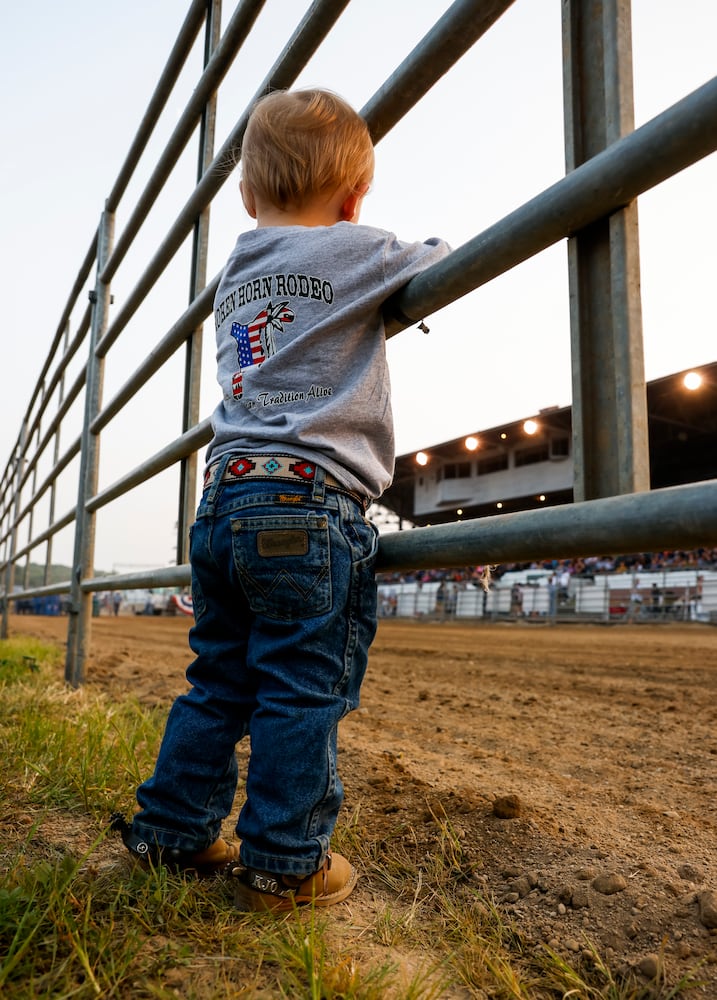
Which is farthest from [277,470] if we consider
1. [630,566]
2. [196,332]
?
[630,566]

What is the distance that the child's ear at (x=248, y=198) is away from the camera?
151 cm

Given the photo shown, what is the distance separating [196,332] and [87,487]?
1472 mm

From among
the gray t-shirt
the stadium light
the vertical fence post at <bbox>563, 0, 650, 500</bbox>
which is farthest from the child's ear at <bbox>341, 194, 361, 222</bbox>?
the stadium light

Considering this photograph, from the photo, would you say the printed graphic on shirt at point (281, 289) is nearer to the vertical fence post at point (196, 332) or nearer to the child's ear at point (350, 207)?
the child's ear at point (350, 207)

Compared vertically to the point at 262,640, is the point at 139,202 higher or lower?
higher

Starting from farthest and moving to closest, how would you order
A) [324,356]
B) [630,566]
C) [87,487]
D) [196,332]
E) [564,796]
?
1. [630,566]
2. [87,487]
3. [196,332]
4. [564,796]
5. [324,356]

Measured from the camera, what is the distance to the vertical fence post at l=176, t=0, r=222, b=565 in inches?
93.1

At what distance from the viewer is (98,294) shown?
391 cm

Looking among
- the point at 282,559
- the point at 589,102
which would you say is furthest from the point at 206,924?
the point at 589,102

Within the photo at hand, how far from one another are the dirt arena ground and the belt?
26.3 inches

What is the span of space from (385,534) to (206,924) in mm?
646

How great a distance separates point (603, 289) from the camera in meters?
1.06

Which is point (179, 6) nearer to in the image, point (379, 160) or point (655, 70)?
point (379, 160)

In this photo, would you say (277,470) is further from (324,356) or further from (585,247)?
(585,247)
